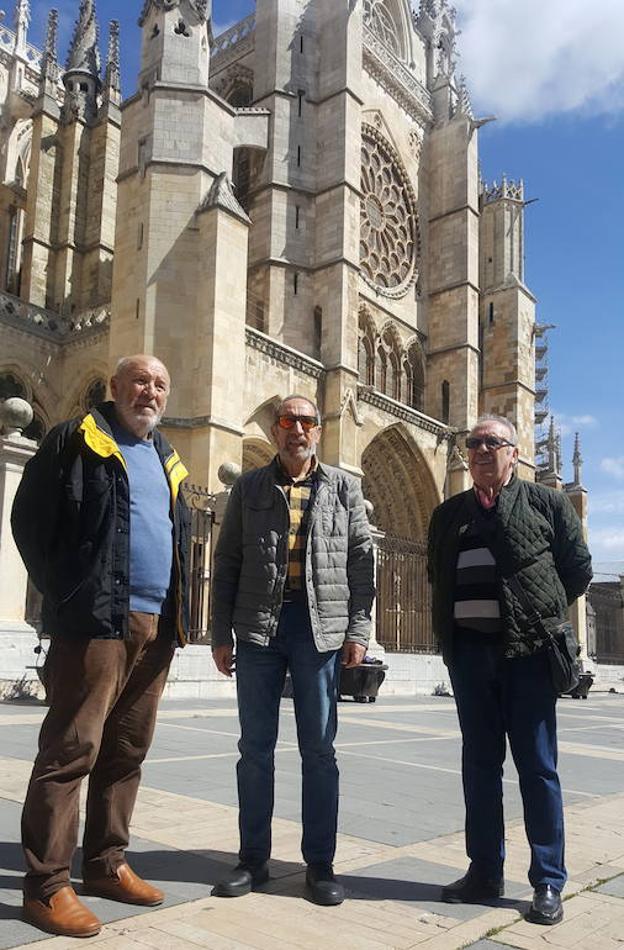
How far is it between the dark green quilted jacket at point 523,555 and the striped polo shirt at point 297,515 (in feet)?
1.55

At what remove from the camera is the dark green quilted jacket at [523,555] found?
2.88 metres

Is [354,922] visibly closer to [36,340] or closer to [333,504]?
[333,504]

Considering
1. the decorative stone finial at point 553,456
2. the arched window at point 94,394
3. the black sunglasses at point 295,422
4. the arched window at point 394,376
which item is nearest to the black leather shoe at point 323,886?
the black sunglasses at point 295,422

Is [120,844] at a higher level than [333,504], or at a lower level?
lower

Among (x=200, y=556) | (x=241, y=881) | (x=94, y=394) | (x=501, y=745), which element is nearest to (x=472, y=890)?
(x=501, y=745)

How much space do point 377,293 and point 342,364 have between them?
218 inches

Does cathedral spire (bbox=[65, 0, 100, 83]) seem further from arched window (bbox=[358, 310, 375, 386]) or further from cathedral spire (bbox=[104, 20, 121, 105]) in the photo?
arched window (bbox=[358, 310, 375, 386])

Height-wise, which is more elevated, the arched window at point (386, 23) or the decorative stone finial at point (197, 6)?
the arched window at point (386, 23)

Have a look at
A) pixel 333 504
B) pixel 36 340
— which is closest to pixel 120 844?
pixel 333 504

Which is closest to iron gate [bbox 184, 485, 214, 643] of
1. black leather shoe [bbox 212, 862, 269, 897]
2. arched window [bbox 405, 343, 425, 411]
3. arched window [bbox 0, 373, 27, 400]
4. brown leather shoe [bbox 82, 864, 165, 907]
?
arched window [bbox 0, 373, 27, 400]

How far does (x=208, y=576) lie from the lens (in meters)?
13.0

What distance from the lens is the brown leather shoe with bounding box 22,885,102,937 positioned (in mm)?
2195

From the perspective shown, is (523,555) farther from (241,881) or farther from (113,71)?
(113,71)

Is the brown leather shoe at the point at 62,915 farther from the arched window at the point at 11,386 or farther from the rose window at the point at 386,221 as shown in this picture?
the rose window at the point at 386,221
